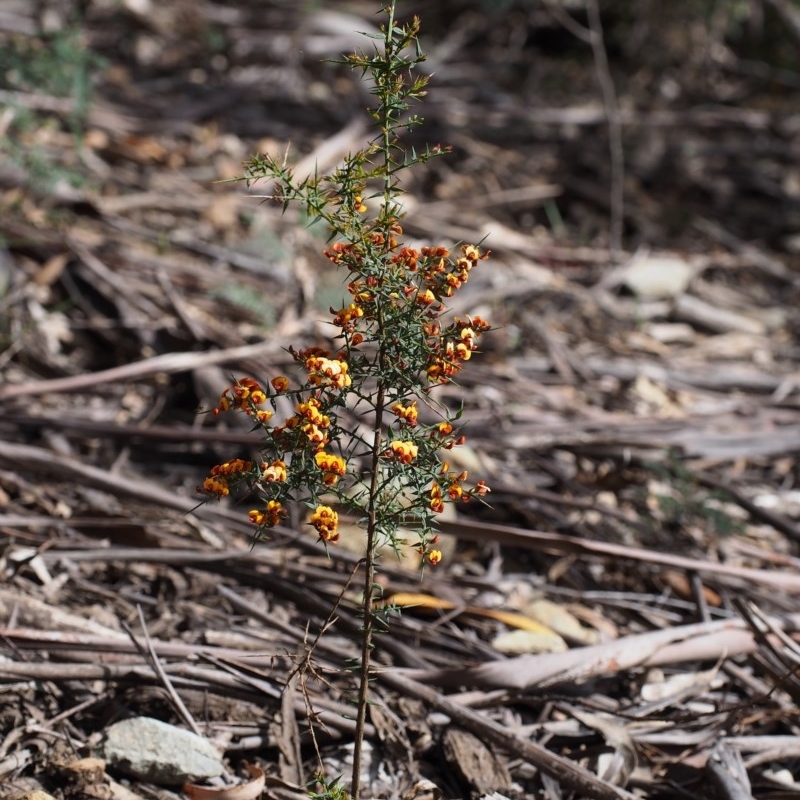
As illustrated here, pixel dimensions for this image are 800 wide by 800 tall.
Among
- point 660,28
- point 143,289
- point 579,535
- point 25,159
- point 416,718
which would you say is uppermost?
point 660,28

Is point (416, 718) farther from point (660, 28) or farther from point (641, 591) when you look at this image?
point (660, 28)

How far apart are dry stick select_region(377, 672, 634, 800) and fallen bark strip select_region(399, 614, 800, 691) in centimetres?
5

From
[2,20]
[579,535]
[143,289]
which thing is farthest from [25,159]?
[579,535]

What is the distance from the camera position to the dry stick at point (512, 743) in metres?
2.44

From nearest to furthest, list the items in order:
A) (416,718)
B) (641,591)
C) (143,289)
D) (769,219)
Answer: (416,718) → (641,591) → (143,289) → (769,219)

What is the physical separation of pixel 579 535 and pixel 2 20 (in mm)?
4959

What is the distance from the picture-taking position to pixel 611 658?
2.81m

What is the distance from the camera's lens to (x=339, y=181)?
184cm

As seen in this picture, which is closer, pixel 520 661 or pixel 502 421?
pixel 520 661

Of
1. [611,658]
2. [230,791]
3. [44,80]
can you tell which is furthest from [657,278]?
[230,791]

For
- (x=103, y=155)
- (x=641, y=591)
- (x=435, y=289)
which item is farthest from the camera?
(x=103, y=155)

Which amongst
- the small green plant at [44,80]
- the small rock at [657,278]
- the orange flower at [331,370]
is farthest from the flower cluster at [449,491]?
the small rock at [657,278]

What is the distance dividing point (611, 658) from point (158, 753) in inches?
46.5

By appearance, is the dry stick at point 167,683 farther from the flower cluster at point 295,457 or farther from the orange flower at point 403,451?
the orange flower at point 403,451
